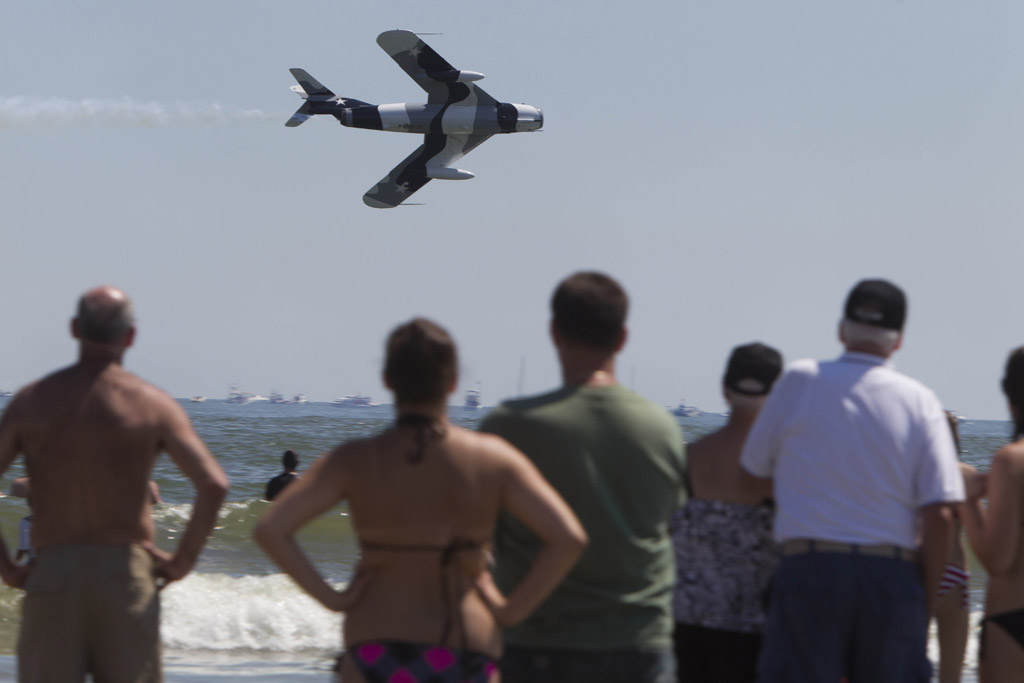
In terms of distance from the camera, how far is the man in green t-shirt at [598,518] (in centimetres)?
308

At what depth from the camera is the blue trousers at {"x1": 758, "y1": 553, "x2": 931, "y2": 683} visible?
10.7ft

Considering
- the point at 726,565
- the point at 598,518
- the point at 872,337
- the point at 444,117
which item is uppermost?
the point at 444,117

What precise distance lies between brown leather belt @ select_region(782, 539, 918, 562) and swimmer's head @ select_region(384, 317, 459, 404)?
3.61 ft

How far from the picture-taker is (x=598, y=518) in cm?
311

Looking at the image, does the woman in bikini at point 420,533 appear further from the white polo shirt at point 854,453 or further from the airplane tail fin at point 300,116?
the airplane tail fin at point 300,116

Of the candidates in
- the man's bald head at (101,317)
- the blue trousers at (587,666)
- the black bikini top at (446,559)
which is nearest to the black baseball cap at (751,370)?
the blue trousers at (587,666)

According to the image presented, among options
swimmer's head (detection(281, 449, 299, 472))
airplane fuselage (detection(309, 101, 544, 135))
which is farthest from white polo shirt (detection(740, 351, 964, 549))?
airplane fuselage (detection(309, 101, 544, 135))

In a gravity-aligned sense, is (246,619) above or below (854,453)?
below

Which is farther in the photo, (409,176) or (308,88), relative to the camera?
(409,176)

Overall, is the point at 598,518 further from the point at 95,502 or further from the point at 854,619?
the point at 95,502

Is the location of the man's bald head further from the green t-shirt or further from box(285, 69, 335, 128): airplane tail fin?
box(285, 69, 335, 128): airplane tail fin

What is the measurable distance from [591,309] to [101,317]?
131cm

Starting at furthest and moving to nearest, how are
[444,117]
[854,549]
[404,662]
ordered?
1. [444,117]
2. [854,549]
3. [404,662]

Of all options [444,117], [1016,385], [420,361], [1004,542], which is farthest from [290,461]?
[444,117]
